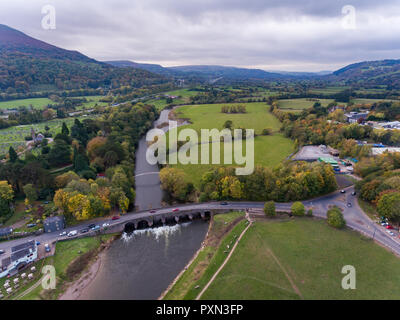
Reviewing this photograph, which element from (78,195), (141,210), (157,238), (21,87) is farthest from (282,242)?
(21,87)

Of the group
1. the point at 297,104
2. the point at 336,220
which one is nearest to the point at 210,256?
the point at 336,220

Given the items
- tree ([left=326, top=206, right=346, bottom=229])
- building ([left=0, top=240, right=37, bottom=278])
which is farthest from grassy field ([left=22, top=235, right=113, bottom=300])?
tree ([left=326, top=206, right=346, bottom=229])

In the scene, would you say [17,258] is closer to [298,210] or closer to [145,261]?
[145,261]

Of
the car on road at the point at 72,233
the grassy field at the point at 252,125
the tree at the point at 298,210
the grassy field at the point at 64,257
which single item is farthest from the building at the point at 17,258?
the tree at the point at 298,210

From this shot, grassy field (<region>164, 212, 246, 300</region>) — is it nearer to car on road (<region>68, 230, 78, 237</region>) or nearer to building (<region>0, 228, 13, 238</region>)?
car on road (<region>68, 230, 78, 237</region>)

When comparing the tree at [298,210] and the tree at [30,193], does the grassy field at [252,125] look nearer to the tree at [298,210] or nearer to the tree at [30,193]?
the tree at [298,210]
